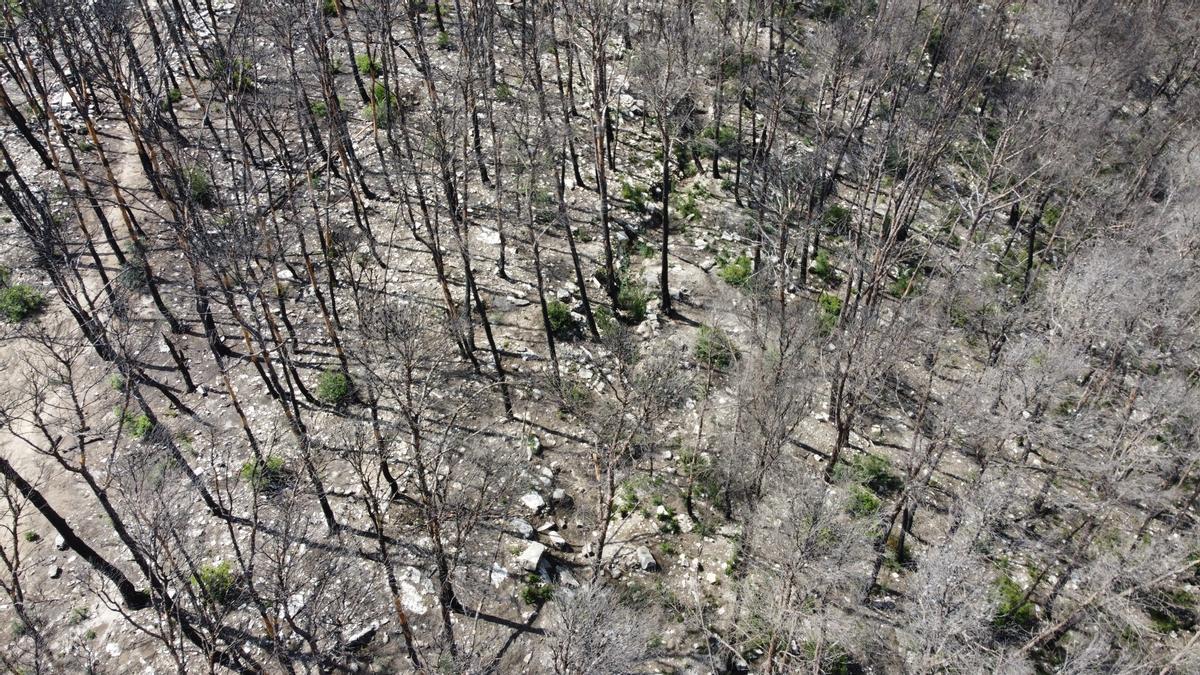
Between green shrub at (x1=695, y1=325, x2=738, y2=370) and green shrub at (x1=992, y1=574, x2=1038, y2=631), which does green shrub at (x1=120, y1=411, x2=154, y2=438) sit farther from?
green shrub at (x1=992, y1=574, x2=1038, y2=631)

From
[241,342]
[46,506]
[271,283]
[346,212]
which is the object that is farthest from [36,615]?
[346,212]

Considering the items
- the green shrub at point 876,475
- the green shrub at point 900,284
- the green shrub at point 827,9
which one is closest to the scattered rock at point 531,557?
the green shrub at point 876,475

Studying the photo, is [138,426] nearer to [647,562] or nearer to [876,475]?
[647,562]

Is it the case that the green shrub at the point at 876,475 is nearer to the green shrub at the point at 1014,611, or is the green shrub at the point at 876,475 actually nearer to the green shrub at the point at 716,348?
the green shrub at the point at 1014,611

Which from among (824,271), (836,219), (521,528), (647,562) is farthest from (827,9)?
(521,528)

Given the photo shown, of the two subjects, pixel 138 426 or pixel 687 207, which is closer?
pixel 138 426

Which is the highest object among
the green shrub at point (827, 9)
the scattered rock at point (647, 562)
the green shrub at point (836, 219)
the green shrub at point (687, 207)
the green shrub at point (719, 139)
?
the green shrub at point (827, 9)
